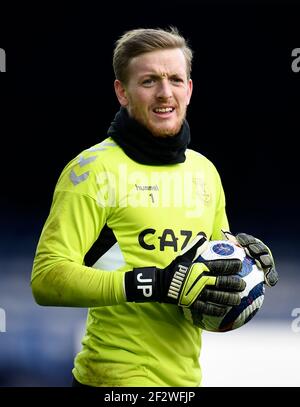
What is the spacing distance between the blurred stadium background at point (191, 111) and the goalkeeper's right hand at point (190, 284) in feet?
12.2

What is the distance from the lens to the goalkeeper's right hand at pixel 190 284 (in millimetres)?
3264

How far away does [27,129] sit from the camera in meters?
8.09

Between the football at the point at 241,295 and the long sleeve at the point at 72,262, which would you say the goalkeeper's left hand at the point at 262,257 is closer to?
the football at the point at 241,295

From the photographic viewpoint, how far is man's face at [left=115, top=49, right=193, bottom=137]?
11.9 feet

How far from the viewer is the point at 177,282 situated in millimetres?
3258

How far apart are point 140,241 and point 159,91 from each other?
0.57 metres

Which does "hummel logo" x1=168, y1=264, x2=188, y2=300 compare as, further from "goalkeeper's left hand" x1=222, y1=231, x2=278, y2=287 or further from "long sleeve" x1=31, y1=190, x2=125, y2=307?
"goalkeeper's left hand" x1=222, y1=231, x2=278, y2=287

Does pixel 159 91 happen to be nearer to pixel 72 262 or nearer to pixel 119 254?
pixel 119 254

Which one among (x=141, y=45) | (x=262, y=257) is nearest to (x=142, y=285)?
(x=262, y=257)

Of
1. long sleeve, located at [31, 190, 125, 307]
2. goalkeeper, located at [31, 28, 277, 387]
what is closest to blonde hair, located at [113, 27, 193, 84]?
goalkeeper, located at [31, 28, 277, 387]

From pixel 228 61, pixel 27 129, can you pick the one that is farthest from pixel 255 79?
pixel 27 129
